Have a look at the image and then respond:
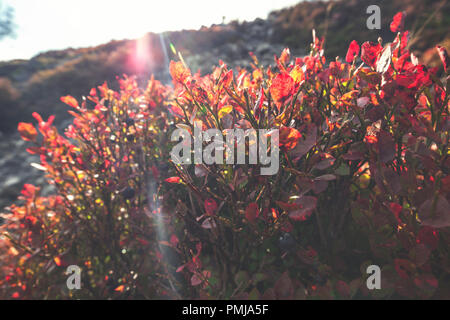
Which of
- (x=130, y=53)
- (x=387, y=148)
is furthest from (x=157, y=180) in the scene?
(x=130, y=53)

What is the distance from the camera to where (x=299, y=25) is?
1446 cm

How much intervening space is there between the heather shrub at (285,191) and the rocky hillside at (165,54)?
4.76 meters

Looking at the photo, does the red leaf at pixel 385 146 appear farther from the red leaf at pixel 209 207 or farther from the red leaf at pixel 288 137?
the red leaf at pixel 209 207

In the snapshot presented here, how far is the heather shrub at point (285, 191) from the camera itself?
0.78 meters

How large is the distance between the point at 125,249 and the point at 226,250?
811 mm

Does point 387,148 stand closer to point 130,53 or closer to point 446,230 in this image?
point 446,230

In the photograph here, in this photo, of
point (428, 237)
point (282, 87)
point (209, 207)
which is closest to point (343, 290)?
point (428, 237)

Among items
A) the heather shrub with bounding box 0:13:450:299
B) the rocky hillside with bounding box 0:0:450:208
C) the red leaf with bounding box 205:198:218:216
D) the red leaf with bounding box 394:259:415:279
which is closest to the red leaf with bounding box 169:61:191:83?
the heather shrub with bounding box 0:13:450:299

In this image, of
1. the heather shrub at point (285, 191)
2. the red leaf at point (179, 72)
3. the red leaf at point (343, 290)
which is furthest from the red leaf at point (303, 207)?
the red leaf at point (179, 72)

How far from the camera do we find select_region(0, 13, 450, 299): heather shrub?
785 mm

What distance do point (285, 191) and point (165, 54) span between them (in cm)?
1362

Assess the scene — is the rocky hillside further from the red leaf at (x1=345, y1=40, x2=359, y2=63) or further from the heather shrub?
the red leaf at (x1=345, y1=40, x2=359, y2=63)

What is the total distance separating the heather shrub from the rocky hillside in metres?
4.76

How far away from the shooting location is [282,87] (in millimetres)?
734
